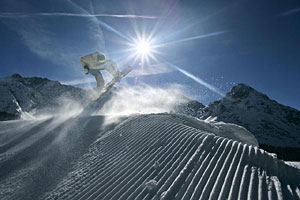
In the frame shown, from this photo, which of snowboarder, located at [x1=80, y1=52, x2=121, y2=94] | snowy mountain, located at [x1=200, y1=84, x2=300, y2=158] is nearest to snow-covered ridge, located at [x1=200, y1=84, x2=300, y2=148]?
snowy mountain, located at [x1=200, y1=84, x2=300, y2=158]

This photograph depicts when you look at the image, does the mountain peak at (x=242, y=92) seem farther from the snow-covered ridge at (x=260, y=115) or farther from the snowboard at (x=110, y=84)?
the snowboard at (x=110, y=84)

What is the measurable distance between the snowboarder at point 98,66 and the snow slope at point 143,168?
651cm

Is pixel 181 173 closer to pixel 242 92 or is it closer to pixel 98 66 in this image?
pixel 98 66

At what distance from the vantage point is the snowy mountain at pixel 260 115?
140000 mm

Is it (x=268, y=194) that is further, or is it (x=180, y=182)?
(x=180, y=182)

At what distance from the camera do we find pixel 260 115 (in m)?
162

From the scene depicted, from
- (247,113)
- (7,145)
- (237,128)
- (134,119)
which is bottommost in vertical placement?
(7,145)

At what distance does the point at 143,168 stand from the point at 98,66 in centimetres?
1015

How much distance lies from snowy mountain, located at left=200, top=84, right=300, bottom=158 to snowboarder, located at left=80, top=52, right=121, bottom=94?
135370mm

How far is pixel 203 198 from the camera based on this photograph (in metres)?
3.09

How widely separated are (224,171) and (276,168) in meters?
1.08

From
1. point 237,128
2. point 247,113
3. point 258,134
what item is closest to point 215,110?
point 247,113

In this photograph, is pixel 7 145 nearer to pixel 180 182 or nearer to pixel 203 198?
pixel 180 182

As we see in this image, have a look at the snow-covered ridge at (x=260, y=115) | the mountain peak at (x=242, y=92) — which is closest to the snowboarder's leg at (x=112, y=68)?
the snow-covered ridge at (x=260, y=115)
